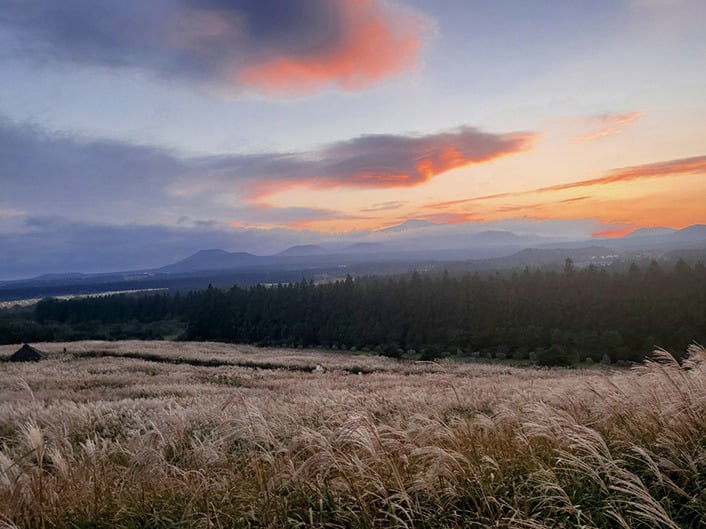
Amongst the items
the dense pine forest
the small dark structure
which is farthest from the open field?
the dense pine forest

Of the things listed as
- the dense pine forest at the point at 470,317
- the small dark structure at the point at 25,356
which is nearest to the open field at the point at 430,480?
the small dark structure at the point at 25,356

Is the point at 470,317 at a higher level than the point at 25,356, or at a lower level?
lower

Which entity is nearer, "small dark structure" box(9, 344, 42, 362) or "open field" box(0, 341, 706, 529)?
"open field" box(0, 341, 706, 529)

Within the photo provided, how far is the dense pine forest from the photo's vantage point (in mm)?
61250

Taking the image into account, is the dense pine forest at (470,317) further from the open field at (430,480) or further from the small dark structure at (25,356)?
the open field at (430,480)

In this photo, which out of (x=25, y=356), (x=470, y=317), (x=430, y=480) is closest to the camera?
(x=430, y=480)

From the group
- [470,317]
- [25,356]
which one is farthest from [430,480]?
[470,317]

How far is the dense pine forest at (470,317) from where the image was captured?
6125 cm

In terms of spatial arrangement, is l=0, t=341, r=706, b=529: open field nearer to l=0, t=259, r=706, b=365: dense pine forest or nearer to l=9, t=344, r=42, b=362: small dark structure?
l=9, t=344, r=42, b=362: small dark structure

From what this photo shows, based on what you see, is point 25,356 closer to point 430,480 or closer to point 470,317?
point 430,480

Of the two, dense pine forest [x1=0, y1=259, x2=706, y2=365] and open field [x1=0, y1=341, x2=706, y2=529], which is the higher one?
open field [x1=0, y1=341, x2=706, y2=529]

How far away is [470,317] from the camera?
3095 inches

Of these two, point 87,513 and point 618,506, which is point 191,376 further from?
point 618,506

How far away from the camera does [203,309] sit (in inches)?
4262
